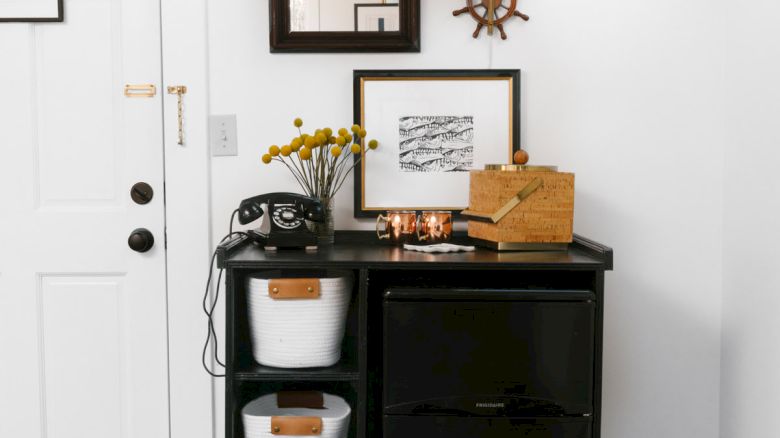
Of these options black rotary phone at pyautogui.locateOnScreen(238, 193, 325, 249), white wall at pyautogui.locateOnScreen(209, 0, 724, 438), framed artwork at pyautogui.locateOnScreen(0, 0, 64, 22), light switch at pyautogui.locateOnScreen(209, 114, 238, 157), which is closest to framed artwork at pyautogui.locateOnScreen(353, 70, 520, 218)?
white wall at pyautogui.locateOnScreen(209, 0, 724, 438)

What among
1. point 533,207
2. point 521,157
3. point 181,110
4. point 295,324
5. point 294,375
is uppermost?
point 181,110

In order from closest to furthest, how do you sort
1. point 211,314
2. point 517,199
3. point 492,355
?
point 492,355 → point 517,199 → point 211,314

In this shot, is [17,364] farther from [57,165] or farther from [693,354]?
[693,354]

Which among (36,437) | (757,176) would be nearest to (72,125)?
(36,437)

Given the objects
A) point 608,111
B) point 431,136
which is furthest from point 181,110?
point 608,111

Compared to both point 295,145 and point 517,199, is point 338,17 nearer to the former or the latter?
point 295,145

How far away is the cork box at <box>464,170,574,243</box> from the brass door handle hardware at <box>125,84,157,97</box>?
104 centimetres

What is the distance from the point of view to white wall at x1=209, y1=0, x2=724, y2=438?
2.00 meters

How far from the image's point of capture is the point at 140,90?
2.00 m

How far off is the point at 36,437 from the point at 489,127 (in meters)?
1.64

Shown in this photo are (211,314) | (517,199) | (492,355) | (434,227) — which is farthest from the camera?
(211,314)

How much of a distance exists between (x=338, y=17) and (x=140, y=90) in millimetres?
623

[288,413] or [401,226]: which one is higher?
[401,226]

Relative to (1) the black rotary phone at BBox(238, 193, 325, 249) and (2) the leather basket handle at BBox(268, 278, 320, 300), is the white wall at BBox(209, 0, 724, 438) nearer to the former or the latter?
(1) the black rotary phone at BBox(238, 193, 325, 249)
